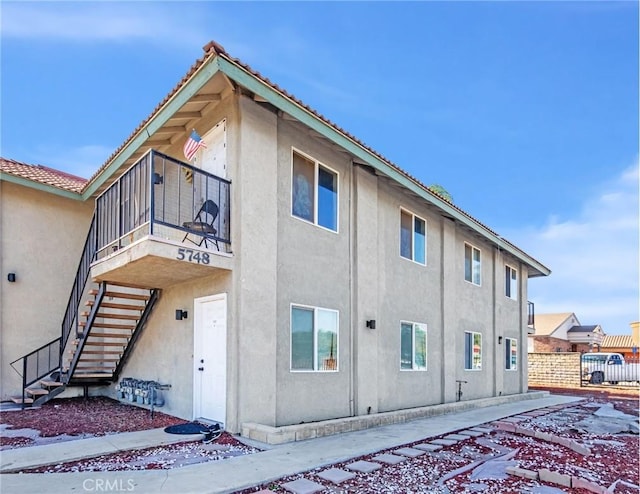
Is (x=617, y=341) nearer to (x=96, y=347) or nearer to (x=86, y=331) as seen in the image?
(x=96, y=347)

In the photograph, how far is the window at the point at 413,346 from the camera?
11.8 m

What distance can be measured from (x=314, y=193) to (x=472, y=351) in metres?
8.72

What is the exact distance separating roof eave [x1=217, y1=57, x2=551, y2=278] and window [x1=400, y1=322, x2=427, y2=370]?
342 cm

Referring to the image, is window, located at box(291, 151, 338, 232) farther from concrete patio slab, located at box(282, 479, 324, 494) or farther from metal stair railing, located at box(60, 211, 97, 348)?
concrete patio slab, located at box(282, 479, 324, 494)

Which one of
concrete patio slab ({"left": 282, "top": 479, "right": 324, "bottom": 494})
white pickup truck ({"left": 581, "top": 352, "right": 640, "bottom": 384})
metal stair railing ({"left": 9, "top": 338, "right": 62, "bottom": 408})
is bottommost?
white pickup truck ({"left": 581, "top": 352, "right": 640, "bottom": 384})

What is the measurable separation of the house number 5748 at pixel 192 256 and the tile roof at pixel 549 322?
3876 cm

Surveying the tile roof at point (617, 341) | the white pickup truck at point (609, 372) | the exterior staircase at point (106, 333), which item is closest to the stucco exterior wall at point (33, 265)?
the exterior staircase at point (106, 333)

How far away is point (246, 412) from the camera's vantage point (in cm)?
754

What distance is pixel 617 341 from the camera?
142 feet

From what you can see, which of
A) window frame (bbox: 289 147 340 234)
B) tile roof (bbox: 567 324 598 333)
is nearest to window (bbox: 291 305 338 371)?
window frame (bbox: 289 147 340 234)

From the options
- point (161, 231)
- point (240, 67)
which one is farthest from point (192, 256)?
point (240, 67)

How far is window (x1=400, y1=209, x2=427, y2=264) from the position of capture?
12266 mm

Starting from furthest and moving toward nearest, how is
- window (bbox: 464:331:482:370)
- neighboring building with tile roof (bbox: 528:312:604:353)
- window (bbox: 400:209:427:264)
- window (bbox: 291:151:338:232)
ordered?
neighboring building with tile roof (bbox: 528:312:604:353)
window (bbox: 464:331:482:370)
window (bbox: 400:209:427:264)
window (bbox: 291:151:338:232)

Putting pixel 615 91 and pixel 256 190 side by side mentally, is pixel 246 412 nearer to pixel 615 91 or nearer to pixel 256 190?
pixel 256 190
